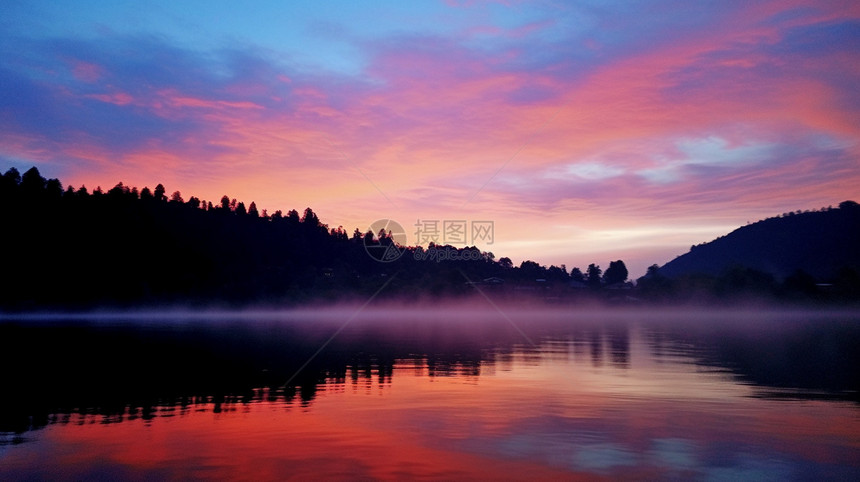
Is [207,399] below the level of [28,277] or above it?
below

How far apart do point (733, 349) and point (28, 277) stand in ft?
606

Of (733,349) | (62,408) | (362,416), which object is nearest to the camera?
(362,416)

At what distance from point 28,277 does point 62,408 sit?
7129 inches

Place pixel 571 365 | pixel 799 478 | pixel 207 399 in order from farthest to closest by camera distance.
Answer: pixel 571 365 → pixel 207 399 → pixel 799 478

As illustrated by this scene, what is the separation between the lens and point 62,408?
2256 centimetres

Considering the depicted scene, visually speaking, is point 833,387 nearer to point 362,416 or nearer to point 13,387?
point 362,416

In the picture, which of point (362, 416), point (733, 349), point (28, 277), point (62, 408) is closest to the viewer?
point (362, 416)

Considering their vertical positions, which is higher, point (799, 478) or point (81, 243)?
point (81, 243)

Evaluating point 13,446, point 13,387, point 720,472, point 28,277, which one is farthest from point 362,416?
point 28,277

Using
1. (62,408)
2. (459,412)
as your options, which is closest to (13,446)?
(62,408)

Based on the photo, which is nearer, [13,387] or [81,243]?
[13,387]

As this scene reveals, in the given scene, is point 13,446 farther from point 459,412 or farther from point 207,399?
point 459,412

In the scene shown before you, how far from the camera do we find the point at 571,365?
37.1m

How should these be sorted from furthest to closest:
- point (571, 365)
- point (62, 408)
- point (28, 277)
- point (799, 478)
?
point (28, 277)
point (571, 365)
point (62, 408)
point (799, 478)
